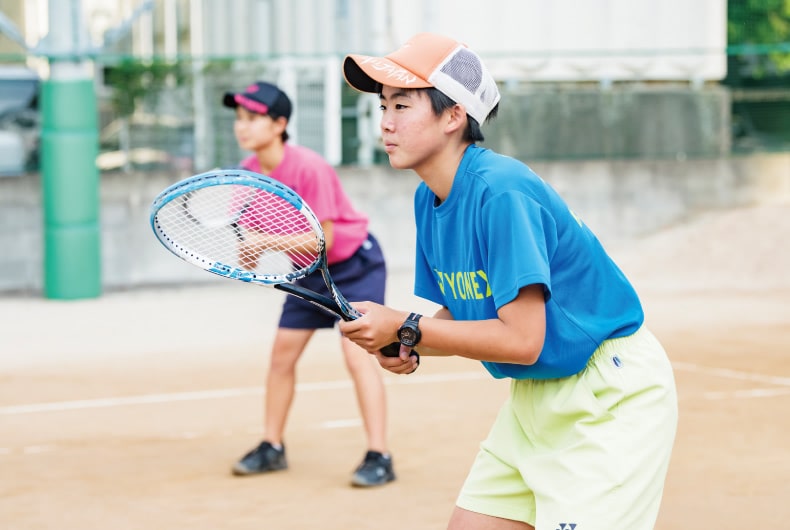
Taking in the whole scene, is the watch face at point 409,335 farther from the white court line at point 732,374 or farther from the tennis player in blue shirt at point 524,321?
the white court line at point 732,374

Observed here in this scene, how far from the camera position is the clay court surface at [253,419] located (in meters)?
5.50

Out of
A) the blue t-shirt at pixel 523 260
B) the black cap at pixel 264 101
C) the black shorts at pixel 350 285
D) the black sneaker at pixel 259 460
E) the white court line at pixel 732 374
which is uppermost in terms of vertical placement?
the black cap at pixel 264 101

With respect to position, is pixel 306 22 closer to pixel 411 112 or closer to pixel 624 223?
pixel 624 223

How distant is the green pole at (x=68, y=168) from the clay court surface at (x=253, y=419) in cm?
29

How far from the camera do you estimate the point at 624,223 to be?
46.6 ft

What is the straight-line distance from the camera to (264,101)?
5.84 meters

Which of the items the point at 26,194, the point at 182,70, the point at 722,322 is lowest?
the point at 722,322

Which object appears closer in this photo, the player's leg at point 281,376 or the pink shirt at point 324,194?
the pink shirt at point 324,194

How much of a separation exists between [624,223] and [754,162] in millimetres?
1817

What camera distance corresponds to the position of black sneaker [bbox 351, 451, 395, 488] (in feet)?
18.9

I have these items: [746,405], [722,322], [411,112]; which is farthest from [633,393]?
[722,322]

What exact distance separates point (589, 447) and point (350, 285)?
2.86 m

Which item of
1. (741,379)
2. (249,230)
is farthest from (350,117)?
(249,230)

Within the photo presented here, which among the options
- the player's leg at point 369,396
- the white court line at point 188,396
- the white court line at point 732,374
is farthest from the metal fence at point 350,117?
the player's leg at point 369,396
